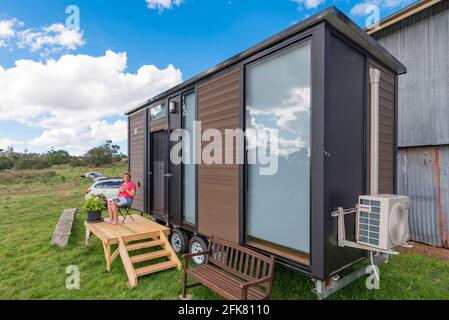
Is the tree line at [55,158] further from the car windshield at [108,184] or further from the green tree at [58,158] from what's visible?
the car windshield at [108,184]

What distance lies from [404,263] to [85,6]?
8.42 m

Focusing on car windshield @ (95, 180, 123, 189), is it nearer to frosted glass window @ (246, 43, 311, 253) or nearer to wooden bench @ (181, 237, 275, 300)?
wooden bench @ (181, 237, 275, 300)

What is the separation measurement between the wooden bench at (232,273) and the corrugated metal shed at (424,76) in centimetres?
461

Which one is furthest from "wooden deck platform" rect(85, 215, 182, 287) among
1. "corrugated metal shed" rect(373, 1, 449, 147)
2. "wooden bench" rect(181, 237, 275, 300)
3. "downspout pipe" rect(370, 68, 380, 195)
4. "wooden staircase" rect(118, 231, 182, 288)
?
"corrugated metal shed" rect(373, 1, 449, 147)

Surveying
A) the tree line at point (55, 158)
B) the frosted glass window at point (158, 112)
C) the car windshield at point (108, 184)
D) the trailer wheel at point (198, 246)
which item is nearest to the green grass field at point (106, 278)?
the trailer wheel at point (198, 246)

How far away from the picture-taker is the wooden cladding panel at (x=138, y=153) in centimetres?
604

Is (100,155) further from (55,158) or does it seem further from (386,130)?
(386,130)

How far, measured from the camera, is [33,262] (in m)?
4.19

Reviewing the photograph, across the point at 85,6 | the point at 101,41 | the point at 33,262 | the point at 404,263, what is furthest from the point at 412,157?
the point at 101,41

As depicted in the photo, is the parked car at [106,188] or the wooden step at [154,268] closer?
the wooden step at [154,268]

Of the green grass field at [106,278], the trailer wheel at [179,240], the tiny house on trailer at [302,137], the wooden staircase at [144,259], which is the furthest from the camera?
the trailer wheel at [179,240]

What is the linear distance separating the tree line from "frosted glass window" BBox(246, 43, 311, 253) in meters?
22.6

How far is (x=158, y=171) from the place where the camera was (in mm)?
5629
